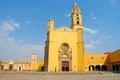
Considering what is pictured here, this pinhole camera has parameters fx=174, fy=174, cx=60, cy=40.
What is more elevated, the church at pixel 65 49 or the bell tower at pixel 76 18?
the bell tower at pixel 76 18

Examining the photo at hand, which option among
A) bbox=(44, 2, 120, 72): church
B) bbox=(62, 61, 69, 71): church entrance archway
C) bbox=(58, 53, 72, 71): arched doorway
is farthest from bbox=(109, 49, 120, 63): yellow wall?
bbox=(62, 61, 69, 71): church entrance archway

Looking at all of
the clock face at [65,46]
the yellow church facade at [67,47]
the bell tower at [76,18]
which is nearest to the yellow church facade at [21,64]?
the yellow church facade at [67,47]

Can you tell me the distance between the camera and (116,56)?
45562 mm

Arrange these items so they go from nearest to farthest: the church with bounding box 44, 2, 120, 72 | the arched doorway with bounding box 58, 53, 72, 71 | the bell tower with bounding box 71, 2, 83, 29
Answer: the church with bounding box 44, 2, 120, 72
the arched doorway with bounding box 58, 53, 72, 71
the bell tower with bounding box 71, 2, 83, 29

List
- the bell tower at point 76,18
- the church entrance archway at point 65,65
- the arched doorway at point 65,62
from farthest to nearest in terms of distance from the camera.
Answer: the bell tower at point 76,18
the church entrance archway at point 65,65
the arched doorway at point 65,62

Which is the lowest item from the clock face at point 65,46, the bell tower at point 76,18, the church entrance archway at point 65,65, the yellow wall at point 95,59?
the church entrance archway at point 65,65

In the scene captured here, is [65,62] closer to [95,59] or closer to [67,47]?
[67,47]

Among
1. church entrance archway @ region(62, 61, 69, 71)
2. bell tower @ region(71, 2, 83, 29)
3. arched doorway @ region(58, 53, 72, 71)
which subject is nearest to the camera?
arched doorway @ region(58, 53, 72, 71)

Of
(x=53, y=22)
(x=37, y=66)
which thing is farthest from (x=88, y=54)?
(x=37, y=66)

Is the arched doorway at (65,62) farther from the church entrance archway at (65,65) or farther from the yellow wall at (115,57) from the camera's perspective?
the yellow wall at (115,57)

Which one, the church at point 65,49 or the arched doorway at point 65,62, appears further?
the arched doorway at point 65,62

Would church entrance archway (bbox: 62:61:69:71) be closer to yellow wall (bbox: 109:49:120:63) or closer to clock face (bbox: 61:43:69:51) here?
clock face (bbox: 61:43:69:51)

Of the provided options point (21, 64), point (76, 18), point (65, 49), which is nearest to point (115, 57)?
point (76, 18)

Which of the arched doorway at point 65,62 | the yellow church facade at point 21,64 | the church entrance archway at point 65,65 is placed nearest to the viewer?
the arched doorway at point 65,62
